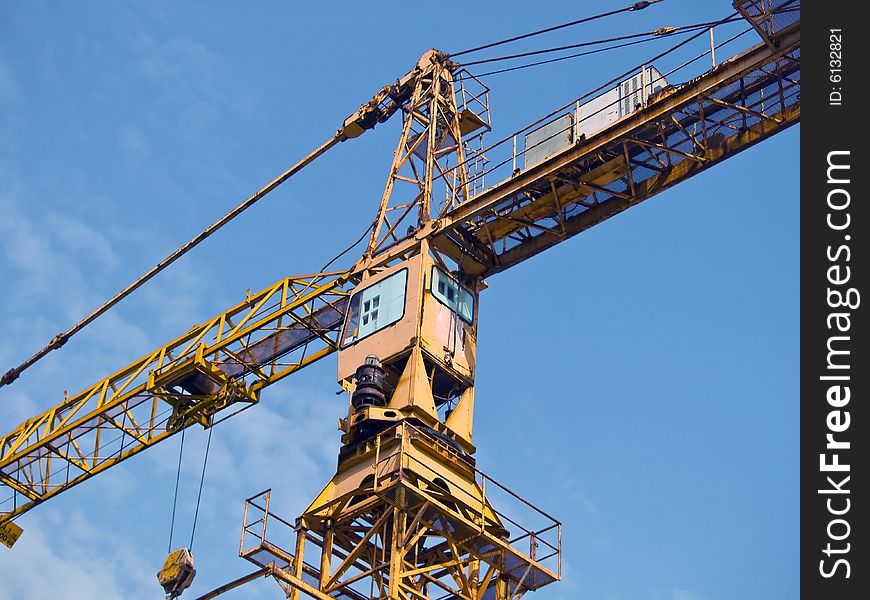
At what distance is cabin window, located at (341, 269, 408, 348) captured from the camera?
1375 inches

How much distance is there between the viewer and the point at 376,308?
35500mm

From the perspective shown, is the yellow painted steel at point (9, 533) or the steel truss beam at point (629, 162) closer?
the steel truss beam at point (629, 162)

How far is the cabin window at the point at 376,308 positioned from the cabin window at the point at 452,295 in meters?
0.72

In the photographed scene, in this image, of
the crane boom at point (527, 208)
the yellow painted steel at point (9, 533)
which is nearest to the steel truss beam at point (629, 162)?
the crane boom at point (527, 208)

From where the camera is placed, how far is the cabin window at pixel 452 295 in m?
35.1

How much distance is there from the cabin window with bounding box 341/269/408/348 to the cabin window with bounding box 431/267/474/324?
2.35 ft

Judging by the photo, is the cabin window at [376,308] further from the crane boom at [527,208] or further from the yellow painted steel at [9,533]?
the yellow painted steel at [9,533]

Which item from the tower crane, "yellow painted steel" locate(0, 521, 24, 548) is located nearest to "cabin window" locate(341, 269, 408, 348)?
the tower crane

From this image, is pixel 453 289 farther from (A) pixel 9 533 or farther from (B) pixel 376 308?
(A) pixel 9 533

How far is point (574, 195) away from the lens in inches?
1371
